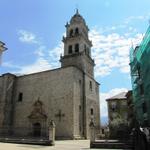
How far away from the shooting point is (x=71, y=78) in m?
30.1

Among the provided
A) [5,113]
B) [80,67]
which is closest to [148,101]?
[80,67]

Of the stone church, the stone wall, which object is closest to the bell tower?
the stone church

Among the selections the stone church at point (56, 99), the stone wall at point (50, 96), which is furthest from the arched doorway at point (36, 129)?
the stone wall at point (50, 96)

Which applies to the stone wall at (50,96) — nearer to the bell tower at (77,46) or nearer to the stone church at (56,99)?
the stone church at (56,99)

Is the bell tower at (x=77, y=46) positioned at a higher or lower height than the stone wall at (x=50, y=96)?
higher

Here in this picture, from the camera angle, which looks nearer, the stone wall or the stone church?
the stone wall

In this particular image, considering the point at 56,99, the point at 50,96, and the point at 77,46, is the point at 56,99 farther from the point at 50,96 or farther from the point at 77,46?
the point at 77,46

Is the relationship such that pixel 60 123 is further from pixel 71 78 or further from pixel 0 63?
pixel 0 63

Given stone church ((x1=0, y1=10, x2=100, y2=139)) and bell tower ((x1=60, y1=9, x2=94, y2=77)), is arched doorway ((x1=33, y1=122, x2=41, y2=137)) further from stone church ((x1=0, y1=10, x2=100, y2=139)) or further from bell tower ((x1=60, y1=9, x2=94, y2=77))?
bell tower ((x1=60, y1=9, x2=94, y2=77))

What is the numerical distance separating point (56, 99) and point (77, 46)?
10871mm

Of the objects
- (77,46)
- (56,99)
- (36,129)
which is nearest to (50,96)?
(56,99)

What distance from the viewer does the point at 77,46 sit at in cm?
3644

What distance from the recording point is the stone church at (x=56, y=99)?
29.0m

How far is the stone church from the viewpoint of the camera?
1144 inches
